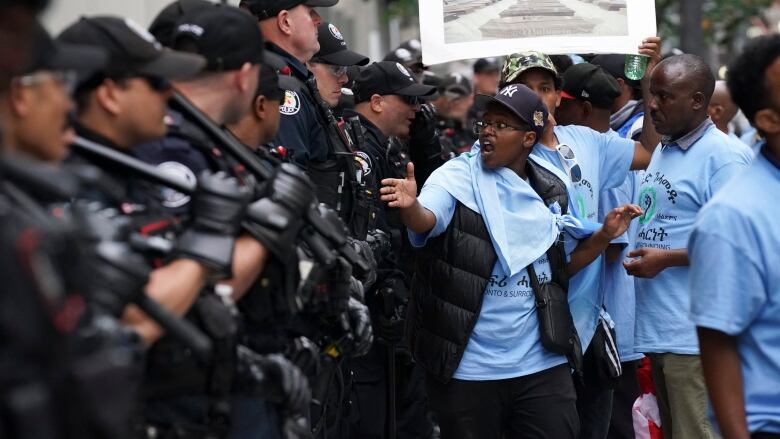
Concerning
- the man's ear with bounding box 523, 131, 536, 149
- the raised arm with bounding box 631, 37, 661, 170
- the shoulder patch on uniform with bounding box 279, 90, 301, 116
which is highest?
the shoulder patch on uniform with bounding box 279, 90, 301, 116

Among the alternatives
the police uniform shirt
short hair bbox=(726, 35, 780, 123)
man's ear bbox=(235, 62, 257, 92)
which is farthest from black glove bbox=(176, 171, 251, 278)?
the police uniform shirt

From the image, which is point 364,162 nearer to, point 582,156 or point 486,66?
point 582,156

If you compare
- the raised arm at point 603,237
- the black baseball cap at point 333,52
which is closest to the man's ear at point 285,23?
the black baseball cap at point 333,52

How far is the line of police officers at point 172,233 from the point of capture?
2.13 meters

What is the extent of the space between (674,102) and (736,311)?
8.02 feet

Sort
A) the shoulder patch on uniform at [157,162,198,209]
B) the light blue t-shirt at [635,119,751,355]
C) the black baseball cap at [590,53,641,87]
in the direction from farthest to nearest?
the black baseball cap at [590,53,641,87] < the light blue t-shirt at [635,119,751,355] < the shoulder patch on uniform at [157,162,198,209]

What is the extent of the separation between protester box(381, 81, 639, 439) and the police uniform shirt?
1.72 ft

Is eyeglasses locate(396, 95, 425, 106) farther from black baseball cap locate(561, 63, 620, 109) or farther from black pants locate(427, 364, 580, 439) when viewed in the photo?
black pants locate(427, 364, 580, 439)

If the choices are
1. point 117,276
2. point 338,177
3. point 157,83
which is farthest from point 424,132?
point 117,276

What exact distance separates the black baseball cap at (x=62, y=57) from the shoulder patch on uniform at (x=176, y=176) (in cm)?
55

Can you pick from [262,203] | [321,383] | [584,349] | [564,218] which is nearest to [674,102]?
[564,218]

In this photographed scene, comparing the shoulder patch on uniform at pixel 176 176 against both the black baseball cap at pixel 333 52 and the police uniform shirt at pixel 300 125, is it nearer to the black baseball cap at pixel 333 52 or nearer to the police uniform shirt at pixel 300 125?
the police uniform shirt at pixel 300 125

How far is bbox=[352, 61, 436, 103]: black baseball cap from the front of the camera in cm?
766

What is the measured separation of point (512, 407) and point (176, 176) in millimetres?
2652
